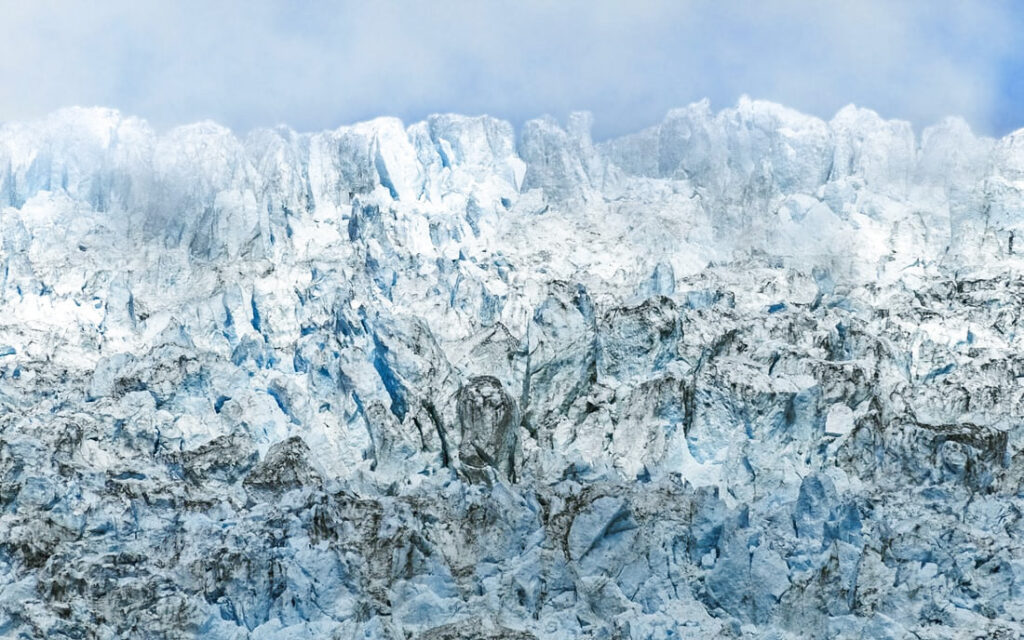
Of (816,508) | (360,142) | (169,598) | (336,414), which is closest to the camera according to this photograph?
(169,598)

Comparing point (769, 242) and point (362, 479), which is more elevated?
point (769, 242)

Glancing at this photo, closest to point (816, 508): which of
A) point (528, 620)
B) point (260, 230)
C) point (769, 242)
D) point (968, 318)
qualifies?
point (528, 620)

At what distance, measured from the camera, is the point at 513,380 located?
3170 centimetres

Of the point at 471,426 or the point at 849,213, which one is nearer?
the point at 471,426

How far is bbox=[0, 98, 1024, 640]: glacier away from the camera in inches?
794

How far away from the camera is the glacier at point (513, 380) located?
20.2m

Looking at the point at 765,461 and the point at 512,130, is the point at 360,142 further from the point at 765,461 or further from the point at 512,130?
the point at 765,461

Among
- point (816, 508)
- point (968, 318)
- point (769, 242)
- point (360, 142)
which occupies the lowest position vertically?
point (816, 508)

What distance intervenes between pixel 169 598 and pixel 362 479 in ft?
27.4

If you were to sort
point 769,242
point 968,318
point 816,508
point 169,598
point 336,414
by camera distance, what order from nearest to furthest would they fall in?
1. point 169,598
2. point 816,508
3. point 336,414
4. point 968,318
5. point 769,242

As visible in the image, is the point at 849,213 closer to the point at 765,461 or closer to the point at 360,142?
the point at 360,142

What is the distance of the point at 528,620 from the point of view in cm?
1933

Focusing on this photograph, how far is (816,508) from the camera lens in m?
23.0

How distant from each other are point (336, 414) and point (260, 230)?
62.5ft
